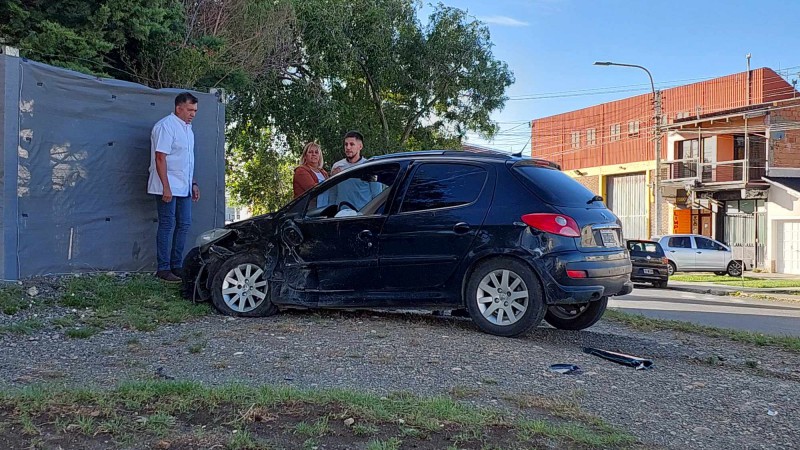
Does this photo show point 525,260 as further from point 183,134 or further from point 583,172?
point 583,172

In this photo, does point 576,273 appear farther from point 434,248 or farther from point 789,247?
point 789,247

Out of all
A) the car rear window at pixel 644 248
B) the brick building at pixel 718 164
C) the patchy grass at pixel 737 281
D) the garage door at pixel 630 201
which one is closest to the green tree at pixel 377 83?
the car rear window at pixel 644 248

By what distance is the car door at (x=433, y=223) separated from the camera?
640cm

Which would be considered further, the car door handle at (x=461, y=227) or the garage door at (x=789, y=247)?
the garage door at (x=789, y=247)

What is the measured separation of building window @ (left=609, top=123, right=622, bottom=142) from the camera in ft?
138

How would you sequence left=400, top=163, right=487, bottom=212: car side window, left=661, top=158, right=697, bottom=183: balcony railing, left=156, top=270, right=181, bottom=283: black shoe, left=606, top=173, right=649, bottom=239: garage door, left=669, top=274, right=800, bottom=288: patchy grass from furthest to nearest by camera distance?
left=606, top=173, right=649, bottom=239: garage door
left=661, top=158, right=697, bottom=183: balcony railing
left=669, top=274, right=800, bottom=288: patchy grass
left=156, top=270, right=181, bottom=283: black shoe
left=400, top=163, right=487, bottom=212: car side window

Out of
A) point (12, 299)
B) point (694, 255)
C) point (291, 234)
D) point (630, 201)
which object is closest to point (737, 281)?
point (694, 255)

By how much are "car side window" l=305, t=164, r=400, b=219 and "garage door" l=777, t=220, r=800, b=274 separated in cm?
2726

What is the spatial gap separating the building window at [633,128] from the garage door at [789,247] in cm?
1199

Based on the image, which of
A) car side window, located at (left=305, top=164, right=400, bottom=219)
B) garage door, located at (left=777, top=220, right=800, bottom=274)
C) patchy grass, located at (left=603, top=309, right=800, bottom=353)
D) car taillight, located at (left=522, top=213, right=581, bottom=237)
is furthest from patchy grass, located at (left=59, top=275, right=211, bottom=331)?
garage door, located at (left=777, top=220, right=800, bottom=274)

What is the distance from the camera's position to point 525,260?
611 cm

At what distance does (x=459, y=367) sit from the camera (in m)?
5.10

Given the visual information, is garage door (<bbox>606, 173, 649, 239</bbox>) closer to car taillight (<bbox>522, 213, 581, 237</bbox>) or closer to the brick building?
the brick building

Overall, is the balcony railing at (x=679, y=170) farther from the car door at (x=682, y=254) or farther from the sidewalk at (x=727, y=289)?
the sidewalk at (x=727, y=289)
